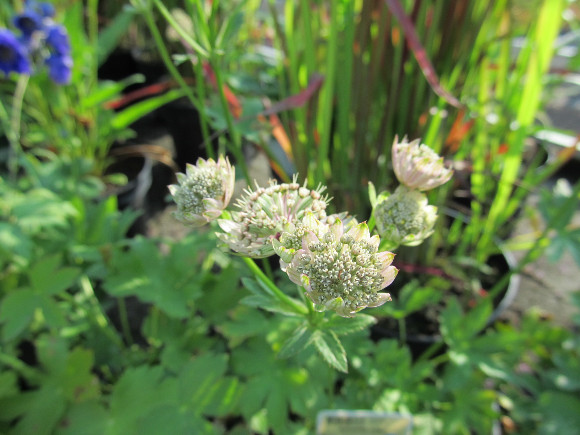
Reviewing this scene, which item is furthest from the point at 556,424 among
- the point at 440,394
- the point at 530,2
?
the point at 530,2

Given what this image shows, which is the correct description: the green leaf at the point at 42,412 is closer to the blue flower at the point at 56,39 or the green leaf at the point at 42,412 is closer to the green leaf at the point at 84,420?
the green leaf at the point at 84,420

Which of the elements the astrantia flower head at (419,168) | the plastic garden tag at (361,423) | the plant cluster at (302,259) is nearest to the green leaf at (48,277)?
the plant cluster at (302,259)

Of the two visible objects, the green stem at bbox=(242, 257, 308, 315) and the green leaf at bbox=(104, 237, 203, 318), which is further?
the green leaf at bbox=(104, 237, 203, 318)

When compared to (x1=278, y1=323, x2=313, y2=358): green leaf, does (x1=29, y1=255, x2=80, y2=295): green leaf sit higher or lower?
lower

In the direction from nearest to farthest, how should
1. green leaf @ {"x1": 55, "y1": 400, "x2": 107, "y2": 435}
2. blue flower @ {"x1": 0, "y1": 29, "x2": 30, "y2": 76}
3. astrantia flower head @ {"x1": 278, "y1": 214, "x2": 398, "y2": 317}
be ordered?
astrantia flower head @ {"x1": 278, "y1": 214, "x2": 398, "y2": 317}
green leaf @ {"x1": 55, "y1": 400, "x2": 107, "y2": 435}
blue flower @ {"x1": 0, "y1": 29, "x2": 30, "y2": 76}

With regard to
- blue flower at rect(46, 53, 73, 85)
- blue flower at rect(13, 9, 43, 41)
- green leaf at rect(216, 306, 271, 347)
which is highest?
blue flower at rect(13, 9, 43, 41)

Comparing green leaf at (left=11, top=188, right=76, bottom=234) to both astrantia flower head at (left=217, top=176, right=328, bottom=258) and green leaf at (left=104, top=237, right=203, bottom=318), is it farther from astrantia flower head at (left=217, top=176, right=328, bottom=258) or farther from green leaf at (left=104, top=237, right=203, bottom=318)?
astrantia flower head at (left=217, top=176, right=328, bottom=258)

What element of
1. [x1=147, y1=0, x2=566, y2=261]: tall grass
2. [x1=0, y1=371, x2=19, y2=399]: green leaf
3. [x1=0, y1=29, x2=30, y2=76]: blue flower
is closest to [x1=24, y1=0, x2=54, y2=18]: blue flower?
[x1=0, y1=29, x2=30, y2=76]: blue flower
